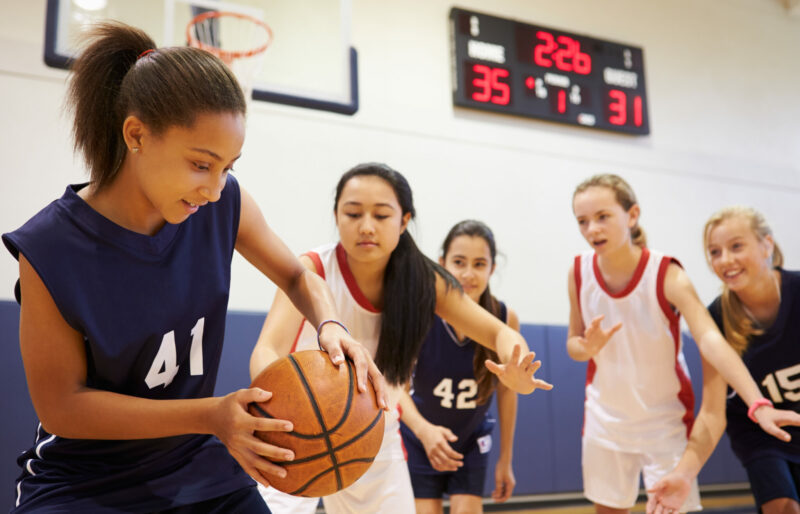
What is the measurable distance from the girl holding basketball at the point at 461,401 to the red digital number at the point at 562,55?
320 cm

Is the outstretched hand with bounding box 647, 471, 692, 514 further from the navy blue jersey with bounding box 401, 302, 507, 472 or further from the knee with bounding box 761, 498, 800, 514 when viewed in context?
the navy blue jersey with bounding box 401, 302, 507, 472

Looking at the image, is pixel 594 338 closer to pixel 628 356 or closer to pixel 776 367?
pixel 628 356

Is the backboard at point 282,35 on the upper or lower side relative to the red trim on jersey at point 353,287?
upper

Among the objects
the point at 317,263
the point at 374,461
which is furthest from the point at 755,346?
the point at 317,263

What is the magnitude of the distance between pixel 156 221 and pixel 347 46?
11.7 feet

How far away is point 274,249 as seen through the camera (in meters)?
1.78

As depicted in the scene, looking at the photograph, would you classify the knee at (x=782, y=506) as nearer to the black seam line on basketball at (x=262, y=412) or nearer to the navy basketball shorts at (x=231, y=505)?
the navy basketball shorts at (x=231, y=505)

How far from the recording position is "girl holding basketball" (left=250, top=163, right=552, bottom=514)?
2.44 m

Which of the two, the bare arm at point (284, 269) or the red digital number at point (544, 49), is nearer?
the bare arm at point (284, 269)

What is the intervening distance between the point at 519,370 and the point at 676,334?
185cm

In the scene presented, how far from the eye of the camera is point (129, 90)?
55.5 inches

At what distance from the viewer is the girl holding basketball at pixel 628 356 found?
3324mm

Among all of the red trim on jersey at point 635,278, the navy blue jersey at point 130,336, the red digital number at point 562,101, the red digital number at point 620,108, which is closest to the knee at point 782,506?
the red trim on jersey at point 635,278

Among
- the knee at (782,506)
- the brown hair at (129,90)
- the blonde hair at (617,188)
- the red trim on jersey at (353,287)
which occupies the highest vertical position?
the blonde hair at (617,188)
